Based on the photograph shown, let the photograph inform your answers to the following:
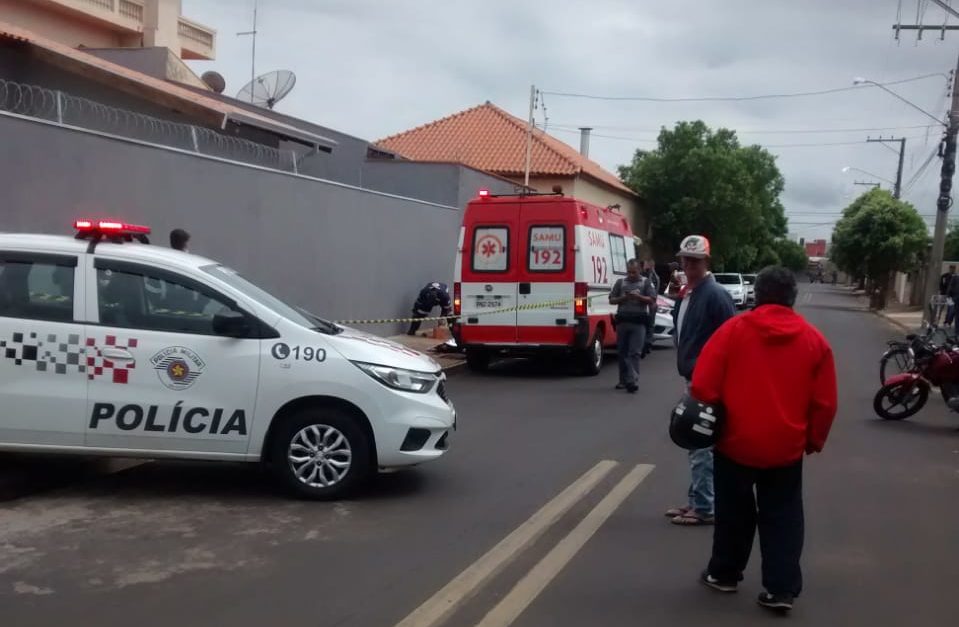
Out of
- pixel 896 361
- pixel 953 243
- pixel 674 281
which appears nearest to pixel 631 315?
pixel 896 361

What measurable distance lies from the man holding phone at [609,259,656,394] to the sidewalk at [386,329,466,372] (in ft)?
10.3

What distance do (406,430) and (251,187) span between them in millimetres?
8717

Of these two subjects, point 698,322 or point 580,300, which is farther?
point 580,300

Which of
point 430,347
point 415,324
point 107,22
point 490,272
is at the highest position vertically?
point 107,22

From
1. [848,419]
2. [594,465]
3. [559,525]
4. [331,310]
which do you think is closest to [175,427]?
[559,525]

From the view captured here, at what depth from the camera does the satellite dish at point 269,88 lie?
2473 centimetres

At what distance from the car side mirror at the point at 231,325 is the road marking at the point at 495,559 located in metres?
2.27

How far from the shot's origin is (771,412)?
489 centimetres

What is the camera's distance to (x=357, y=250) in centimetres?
1827

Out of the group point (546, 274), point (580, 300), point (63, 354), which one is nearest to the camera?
point (63, 354)

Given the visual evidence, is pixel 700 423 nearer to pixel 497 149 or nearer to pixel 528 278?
pixel 528 278

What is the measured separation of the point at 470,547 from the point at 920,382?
25.1 ft

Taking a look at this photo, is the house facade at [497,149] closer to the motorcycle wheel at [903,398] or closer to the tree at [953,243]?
the motorcycle wheel at [903,398]

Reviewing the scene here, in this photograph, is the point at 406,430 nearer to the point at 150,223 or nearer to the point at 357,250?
the point at 150,223
